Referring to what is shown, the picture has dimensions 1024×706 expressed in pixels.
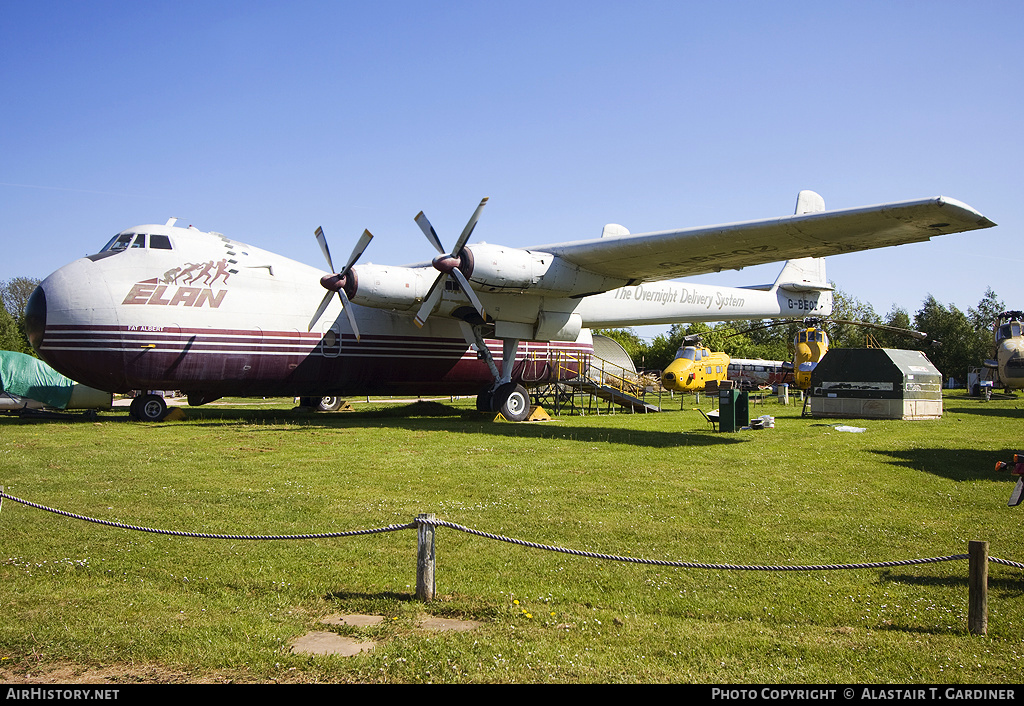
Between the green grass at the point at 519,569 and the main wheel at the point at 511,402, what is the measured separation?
873cm

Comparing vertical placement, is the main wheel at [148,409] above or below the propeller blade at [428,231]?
below

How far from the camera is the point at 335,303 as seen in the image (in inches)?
894

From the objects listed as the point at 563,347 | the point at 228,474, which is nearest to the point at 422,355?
the point at 563,347

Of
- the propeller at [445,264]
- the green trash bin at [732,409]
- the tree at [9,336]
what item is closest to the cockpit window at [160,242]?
the propeller at [445,264]

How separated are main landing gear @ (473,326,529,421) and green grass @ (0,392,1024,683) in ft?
28.8

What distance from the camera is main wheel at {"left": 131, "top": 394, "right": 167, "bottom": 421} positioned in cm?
2127

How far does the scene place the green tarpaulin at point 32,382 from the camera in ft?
87.5

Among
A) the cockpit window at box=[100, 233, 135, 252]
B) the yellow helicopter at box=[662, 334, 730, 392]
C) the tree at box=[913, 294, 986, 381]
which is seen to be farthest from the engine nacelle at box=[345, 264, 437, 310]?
the tree at box=[913, 294, 986, 381]

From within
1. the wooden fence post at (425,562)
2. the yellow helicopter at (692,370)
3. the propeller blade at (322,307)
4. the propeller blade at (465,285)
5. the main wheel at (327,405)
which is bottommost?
the main wheel at (327,405)

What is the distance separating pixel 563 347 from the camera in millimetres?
27438

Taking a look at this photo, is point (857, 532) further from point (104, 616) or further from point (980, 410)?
point (980, 410)

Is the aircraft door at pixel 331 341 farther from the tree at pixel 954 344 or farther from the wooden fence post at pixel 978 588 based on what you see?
the tree at pixel 954 344

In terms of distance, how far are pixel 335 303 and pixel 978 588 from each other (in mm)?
20150

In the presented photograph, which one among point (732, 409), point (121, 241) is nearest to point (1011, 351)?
point (732, 409)
